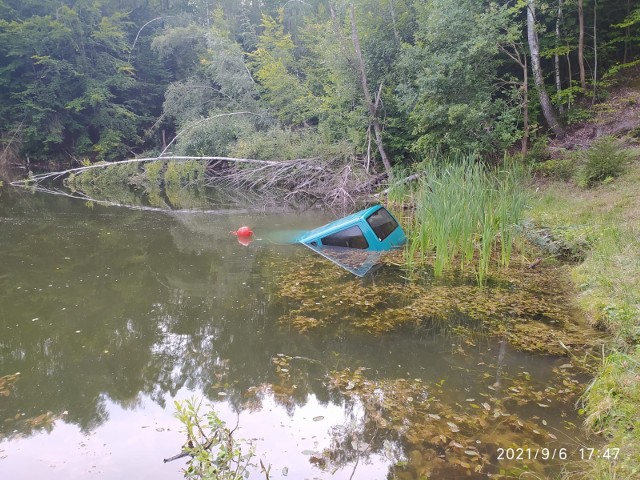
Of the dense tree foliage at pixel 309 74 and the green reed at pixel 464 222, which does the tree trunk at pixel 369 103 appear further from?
the green reed at pixel 464 222

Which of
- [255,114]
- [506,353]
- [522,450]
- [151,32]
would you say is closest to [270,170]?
[255,114]

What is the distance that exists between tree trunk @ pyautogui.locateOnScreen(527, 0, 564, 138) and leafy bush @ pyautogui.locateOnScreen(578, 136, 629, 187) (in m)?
3.91

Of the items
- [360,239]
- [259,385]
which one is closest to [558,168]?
[360,239]

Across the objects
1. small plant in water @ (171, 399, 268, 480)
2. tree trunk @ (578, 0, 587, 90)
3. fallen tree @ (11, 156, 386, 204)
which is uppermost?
tree trunk @ (578, 0, 587, 90)

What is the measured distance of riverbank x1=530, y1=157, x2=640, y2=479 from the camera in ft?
7.82

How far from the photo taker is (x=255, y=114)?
724 inches

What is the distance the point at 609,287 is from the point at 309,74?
17.4 metres

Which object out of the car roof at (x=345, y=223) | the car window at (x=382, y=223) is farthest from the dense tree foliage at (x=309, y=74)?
the car roof at (x=345, y=223)

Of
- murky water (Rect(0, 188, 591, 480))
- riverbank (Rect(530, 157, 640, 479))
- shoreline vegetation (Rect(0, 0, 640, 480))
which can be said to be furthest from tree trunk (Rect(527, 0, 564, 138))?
murky water (Rect(0, 188, 591, 480))

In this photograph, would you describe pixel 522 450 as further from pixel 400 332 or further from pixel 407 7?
pixel 407 7

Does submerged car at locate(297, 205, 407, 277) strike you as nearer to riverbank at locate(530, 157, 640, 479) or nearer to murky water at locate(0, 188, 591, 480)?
murky water at locate(0, 188, 591, 480)

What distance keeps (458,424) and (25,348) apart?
3765 millimetres

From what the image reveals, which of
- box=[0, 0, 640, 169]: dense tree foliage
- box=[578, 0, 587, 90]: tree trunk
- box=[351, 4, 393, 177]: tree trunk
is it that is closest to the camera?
box=[0, 0, 640, 169]: dense tree foliage

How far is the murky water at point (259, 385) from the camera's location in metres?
2.62
